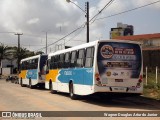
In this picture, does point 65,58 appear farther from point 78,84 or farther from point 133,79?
point 133,79

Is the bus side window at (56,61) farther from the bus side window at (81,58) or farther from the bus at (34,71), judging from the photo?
the bus at (34,71)

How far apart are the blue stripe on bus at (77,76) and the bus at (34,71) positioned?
8.59 metres

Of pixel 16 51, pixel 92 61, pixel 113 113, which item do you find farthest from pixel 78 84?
pixel 16 51

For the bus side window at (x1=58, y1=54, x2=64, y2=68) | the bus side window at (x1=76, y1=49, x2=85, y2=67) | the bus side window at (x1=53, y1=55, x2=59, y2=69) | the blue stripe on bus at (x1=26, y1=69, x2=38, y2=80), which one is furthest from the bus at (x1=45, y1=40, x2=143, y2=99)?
the blue stripe on bus at (x1=26, y1=69, x2=38, y2=80)

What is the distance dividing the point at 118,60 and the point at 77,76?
3.33 metres

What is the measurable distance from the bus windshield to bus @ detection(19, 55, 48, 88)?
52.0 ft

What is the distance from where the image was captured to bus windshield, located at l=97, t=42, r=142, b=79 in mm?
18609

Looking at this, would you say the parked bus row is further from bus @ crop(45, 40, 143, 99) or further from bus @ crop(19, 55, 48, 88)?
bus @ crop(19, 55, 48, 88)

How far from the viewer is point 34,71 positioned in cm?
3553

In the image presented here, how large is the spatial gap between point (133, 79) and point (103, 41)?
2274 mm

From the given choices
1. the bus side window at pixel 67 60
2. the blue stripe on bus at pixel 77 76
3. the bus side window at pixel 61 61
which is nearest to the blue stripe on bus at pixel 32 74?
the bus side window at pixel 61 61

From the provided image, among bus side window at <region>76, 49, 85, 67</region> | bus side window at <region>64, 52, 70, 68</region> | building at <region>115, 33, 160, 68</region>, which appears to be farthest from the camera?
building at <region>115, 33, 160, 68</region>

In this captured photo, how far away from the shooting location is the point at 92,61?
18.9 m

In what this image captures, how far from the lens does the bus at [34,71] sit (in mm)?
34000
